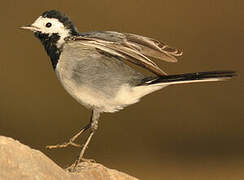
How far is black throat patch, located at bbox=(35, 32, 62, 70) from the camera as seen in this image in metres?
3.70

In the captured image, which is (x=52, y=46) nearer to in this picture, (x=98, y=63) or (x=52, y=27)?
(x=52, y=27)

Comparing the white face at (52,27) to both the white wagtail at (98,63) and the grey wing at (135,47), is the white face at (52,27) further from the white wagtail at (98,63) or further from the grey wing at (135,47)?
the grey wing at (135,47)

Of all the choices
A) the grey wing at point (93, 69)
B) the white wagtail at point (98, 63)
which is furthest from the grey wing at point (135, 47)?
the grey wing at point (93, 69)

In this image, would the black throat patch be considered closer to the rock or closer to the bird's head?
the bird's head

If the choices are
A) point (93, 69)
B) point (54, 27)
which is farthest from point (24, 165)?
point (54, 27)

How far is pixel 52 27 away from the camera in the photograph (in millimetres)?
3730

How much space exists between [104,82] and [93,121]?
290 millimetres

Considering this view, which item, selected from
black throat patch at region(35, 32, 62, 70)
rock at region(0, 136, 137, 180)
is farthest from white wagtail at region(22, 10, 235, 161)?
rock at region(0, 136, 137, 180)

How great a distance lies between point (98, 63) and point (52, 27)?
1.13 ft

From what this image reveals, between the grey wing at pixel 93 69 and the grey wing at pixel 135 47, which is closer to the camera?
the grey wing at pixel 135 47

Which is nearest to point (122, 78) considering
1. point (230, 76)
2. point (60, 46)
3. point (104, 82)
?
point (104, 82)

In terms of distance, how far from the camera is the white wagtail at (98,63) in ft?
11.6

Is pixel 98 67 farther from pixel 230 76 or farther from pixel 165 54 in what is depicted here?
pixel 230 76

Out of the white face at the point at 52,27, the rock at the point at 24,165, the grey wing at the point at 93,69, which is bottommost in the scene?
the rock at the point at 24,165
